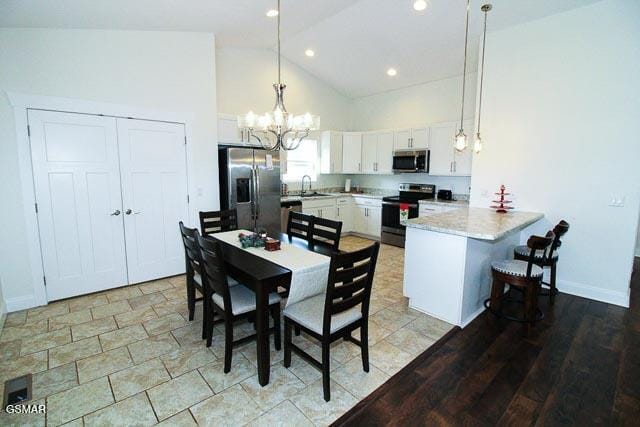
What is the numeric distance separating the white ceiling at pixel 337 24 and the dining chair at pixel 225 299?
8.39 feet

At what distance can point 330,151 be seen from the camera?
6.64 m

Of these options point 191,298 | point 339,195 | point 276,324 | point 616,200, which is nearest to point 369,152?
point 339,195

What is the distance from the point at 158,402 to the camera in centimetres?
→ 203

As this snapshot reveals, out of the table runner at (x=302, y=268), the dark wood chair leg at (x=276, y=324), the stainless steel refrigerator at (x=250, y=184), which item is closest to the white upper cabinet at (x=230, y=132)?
the stainless steel refrigerator at (x=250, y=184)

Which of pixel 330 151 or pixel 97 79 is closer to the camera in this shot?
pixel 97 79

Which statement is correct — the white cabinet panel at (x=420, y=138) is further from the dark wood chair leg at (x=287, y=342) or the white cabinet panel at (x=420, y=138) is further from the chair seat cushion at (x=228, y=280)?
the dark wood chair leg at (x=287, y=342)

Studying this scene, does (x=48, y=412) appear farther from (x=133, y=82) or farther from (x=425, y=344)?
(x=133, y=82)

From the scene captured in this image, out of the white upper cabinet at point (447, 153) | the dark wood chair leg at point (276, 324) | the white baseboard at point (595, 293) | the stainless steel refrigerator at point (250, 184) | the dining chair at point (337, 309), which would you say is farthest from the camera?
the white upper cabinet at point (447, 153)

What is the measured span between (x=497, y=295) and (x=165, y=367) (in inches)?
120

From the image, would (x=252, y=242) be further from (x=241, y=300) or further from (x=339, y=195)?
(x=339, y=195)

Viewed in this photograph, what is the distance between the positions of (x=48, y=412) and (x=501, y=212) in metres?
4.53

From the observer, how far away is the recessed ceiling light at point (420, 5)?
12.3 ft

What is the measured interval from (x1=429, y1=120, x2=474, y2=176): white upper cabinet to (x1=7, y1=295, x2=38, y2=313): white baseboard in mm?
5759

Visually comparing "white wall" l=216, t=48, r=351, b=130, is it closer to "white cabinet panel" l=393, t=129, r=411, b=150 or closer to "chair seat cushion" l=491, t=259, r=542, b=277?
"white cabinet panel" l=393, t=129, r=411, b=150
